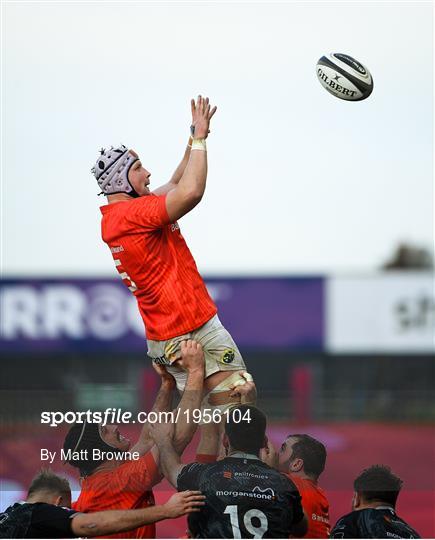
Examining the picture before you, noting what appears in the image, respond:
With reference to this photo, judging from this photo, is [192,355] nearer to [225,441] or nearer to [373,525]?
[225,441]

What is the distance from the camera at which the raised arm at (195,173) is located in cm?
831

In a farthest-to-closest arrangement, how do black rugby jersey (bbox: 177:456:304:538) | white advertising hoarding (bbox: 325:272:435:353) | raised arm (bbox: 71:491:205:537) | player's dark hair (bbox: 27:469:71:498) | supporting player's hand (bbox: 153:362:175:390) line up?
white advertising hoarding (bbox: 325:272:435:353) → supporting player's hand (bbox: 153:362:175:390) → player's dark hair (bbox: 27:469:71:498) → black rugby jersey (bbox: 177:456:304:538) → raised arm (bbox: 71:491:205:537)

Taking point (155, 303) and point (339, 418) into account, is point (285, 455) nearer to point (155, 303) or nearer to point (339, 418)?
point (155, 303)

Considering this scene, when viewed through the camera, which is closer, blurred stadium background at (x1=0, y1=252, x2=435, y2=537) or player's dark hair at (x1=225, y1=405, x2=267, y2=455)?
player's dark hair at (x1=225, y1=405, x2=267, y2=455)

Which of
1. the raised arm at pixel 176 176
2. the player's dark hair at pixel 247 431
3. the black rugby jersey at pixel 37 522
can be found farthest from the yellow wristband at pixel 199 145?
the black rugby jersey at pixel 37 522

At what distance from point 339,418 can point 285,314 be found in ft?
11.2

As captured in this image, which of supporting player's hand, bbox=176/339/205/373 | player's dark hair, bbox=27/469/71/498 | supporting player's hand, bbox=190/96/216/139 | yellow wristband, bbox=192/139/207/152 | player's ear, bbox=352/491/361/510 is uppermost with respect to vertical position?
supporting player's hand, bbox=190/96/216/139

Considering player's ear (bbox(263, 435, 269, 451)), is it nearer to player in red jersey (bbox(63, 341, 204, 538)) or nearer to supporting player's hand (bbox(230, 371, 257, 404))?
supporting player's hand (bbox(230, 371, 257, 404))

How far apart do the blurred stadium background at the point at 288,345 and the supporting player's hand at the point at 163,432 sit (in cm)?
1967

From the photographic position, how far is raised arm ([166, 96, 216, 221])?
27.3 feet

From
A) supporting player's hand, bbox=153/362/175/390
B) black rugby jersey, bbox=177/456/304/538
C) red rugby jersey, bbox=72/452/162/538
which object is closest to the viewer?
black rugby jersey, bbox=177/456/304/538

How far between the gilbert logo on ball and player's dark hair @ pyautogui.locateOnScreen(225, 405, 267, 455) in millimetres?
2518

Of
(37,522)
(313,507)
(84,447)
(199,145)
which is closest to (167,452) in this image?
(84,447)

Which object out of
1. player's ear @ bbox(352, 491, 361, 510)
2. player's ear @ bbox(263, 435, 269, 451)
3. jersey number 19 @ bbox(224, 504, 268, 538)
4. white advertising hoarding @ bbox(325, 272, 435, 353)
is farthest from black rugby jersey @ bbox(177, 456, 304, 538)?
white advertising hoarding @ bbox(325, 272, 435, 353)
